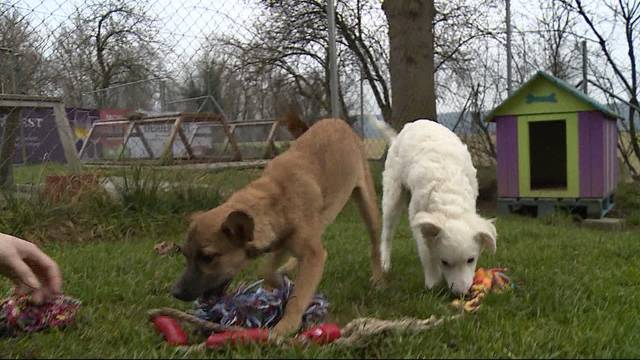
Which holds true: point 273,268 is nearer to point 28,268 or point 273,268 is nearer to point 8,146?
point 28,268

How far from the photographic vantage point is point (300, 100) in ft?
42.9

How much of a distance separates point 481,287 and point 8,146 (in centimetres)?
494

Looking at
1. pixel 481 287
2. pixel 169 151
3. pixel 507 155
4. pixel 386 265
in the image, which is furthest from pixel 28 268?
pixel 507 155

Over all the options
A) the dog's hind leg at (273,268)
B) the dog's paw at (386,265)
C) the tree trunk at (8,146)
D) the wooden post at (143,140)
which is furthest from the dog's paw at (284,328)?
the wooden post at (143,140)

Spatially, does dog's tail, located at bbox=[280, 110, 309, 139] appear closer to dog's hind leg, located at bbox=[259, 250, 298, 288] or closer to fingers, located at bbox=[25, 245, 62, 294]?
dog's hind leg, located at bbox=[259, 250, 298, 288]

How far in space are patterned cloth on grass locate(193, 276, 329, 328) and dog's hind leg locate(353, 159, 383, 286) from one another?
108 centimetres

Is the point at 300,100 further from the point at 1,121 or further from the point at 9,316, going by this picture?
the point at 9,316

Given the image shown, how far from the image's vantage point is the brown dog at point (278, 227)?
8.77ft

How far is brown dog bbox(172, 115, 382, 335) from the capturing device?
2672 millimetres

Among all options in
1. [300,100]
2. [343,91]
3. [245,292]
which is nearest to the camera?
[245,292]

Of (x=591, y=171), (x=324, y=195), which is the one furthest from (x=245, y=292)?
(x=591, y=171)

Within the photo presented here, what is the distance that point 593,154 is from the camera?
25.3 feet

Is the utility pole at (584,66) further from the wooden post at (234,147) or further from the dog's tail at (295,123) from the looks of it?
the dog's tail at (295,123)

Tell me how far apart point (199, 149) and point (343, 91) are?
4.29m
